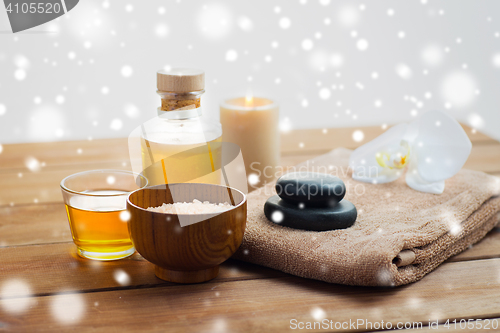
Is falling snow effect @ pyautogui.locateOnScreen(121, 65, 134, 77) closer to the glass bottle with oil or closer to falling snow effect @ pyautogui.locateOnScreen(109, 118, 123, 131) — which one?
falling snow effect @ pyautogui.locateOnScreen(109, 118, 123, 131)

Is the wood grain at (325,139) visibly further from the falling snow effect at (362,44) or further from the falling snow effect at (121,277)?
the falling snow effect at (121,277)

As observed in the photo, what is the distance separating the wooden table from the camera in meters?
0.46

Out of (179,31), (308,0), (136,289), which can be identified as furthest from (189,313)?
(308,0)

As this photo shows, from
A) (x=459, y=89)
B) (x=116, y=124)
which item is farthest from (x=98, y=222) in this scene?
(x=459, y=89)

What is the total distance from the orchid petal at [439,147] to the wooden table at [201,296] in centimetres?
12

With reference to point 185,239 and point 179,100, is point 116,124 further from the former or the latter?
point 185,239

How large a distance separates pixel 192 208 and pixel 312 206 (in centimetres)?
16

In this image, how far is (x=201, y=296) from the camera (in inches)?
19.6

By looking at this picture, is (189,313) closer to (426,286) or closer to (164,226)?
(164,226)

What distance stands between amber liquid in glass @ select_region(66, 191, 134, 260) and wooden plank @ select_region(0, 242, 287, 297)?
11 mm

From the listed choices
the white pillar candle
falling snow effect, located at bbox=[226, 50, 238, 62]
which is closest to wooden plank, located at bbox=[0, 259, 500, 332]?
the white pillar candle

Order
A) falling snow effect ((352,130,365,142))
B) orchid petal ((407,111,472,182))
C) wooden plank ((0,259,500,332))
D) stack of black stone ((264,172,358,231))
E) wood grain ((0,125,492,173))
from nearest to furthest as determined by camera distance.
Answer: wooden plank ((0,259,500,332)), stack of black stone ((264,172,358,231)), orchid petal ((407,111,472,182)), wood grain ((0,125,492,173)), falling snow effect ((352,130,365,142))

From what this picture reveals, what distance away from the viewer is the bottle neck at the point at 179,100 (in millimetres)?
622

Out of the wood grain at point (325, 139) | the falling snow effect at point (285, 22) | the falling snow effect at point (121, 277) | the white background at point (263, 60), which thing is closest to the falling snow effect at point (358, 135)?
the wood grain at point (325, 139)
